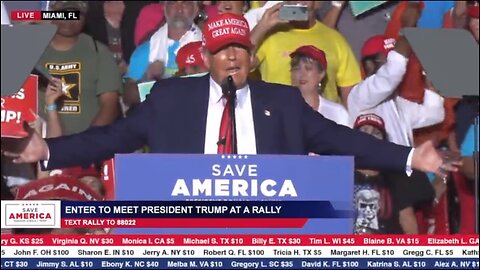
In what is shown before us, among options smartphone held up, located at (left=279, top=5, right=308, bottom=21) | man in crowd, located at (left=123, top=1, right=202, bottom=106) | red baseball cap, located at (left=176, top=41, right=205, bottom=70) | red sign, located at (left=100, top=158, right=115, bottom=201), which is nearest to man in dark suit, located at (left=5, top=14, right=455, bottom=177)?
red sign, located at (left=100, top=158, right=115, bottom=201)

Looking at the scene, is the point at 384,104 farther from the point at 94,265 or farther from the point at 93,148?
the point at 94,265

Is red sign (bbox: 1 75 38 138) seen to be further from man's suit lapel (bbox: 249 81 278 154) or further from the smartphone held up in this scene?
the smartphone held up

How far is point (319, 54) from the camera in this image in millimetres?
6770

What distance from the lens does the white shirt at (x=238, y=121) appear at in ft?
17.3

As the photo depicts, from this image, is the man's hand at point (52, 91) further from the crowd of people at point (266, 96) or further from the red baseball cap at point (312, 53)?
the red baseball cap at point (312, 53)

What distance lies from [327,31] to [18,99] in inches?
89.4

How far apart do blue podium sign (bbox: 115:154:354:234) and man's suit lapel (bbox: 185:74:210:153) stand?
0.38m

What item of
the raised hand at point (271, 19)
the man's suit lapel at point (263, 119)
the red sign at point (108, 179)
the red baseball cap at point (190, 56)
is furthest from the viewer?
the raised hand at point (271, 19)

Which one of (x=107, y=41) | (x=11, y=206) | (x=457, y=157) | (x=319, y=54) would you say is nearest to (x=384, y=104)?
(x=319, y=54)

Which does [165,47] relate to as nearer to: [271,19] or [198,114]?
[271,19]

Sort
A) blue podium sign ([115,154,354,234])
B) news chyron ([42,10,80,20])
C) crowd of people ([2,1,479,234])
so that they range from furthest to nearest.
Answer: news chyron ([42,10,80,20]), crowd of people ([2,1,479,234]), blue podium sign ([115,154,354,234])

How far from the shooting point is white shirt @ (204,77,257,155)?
5285mm

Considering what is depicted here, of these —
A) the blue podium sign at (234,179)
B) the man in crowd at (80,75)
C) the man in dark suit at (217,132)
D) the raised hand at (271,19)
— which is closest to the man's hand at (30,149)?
the man in dark suit at (217,132)

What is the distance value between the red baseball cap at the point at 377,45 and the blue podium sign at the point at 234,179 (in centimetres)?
223
